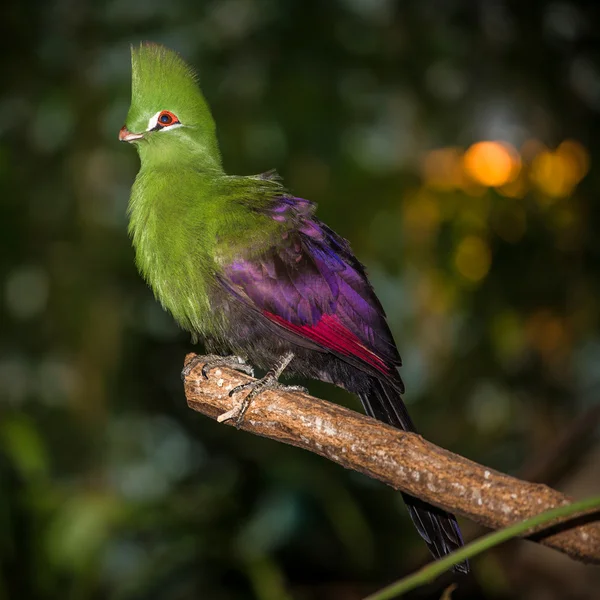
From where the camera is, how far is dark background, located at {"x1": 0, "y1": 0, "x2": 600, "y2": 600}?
10.8 feet

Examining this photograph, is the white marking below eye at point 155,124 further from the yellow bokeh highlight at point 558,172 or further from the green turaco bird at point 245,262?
the yellow bokeh highlight at point 558,172

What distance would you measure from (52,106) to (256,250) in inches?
123

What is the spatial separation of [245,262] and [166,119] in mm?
321

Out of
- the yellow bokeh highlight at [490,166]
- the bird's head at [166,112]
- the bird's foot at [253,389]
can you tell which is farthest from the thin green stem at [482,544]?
the yellow bokeh highlight at [490,166]

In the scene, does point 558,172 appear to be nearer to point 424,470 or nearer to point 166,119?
point 166,119

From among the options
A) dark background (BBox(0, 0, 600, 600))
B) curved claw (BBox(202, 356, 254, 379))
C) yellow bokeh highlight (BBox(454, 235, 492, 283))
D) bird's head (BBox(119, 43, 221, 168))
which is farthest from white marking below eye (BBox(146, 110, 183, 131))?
yellow bokeh highlight (BBox(454, 235, 492, 283))

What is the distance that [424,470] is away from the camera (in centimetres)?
138

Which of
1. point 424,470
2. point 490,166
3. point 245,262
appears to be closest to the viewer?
point 424,470

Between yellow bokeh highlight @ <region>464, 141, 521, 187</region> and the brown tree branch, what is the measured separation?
2.13 meters

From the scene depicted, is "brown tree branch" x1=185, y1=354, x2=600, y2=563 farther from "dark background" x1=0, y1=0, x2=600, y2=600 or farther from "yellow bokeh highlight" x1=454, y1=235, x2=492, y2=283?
"yellow bokeh highlight" x1=454, y1=235, x2=492, y2=283

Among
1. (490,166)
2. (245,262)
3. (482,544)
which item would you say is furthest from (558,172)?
(482,544)

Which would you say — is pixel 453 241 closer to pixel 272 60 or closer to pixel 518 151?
pixel 518 151

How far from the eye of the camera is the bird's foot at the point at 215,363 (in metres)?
1.79

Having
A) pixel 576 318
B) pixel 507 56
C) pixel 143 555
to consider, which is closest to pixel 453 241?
pixel 576 318
